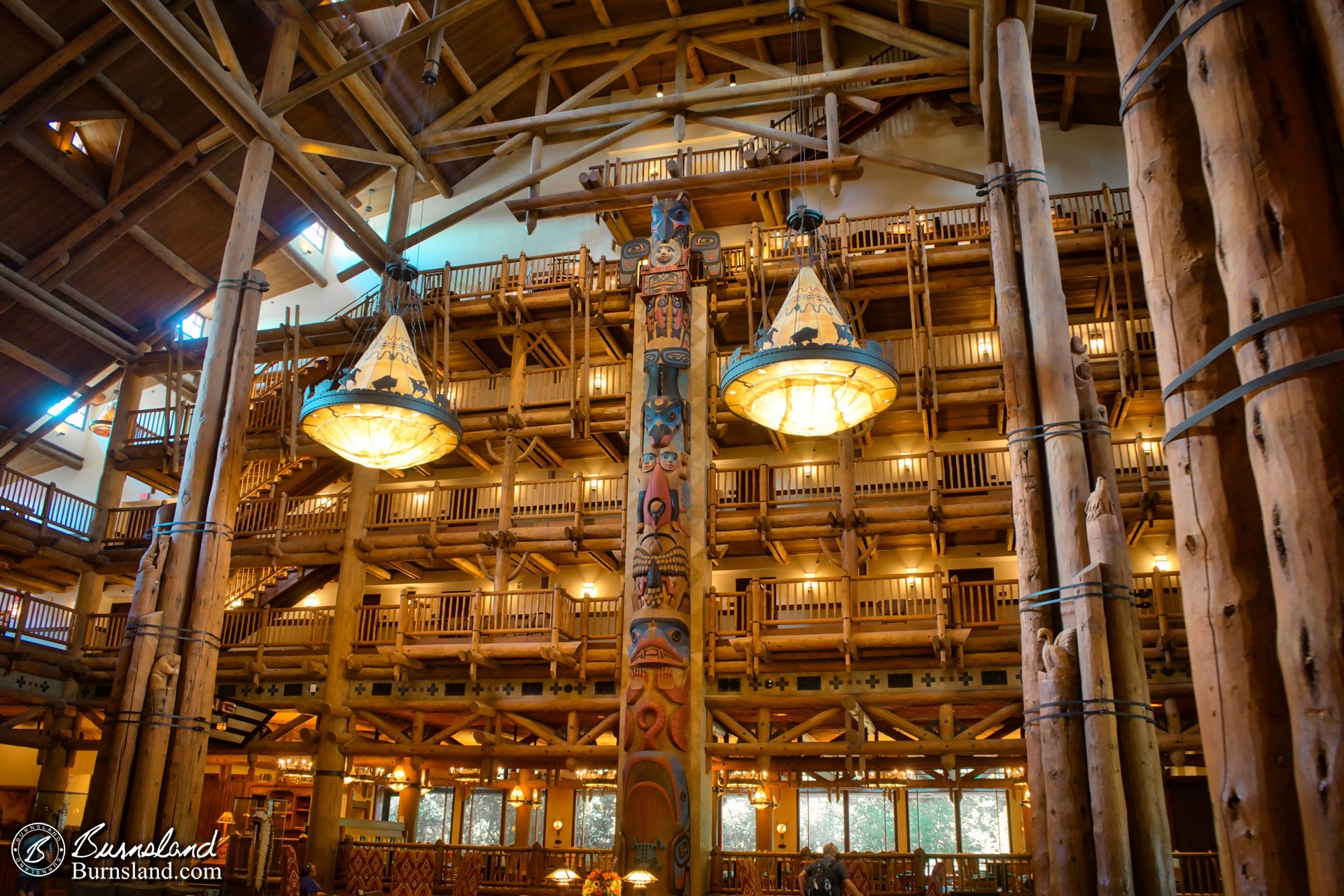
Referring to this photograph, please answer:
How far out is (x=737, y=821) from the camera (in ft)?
84.0

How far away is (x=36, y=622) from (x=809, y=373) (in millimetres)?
18583

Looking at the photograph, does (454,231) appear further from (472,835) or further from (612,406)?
(472,835)

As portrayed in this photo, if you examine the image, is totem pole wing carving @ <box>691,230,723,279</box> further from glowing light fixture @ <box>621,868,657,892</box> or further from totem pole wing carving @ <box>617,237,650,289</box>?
glowing light fixture @ <box>621,868,657,892</box>

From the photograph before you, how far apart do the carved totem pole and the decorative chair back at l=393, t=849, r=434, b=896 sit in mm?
5089

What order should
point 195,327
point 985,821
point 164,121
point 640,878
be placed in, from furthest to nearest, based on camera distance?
point 195,327 < point 985,821 < point 164,121 < point 640,878

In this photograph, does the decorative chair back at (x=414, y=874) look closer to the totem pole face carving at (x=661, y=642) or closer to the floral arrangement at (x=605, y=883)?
the totem pole face carving at (x=661, y=642)

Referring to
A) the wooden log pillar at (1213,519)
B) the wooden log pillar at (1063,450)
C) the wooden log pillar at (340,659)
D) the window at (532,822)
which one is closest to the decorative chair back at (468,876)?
the wooden log pillar at (340,659)

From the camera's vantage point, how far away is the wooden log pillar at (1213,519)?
3.72m

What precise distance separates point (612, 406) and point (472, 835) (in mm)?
12785

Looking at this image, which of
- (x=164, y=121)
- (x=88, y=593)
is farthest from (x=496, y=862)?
(x=164, y=121)

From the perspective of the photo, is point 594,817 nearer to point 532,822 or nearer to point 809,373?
point 532,822

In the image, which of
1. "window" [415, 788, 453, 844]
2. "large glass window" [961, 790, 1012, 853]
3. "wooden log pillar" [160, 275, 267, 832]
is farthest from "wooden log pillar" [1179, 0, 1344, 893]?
"window" [415, 788, 453, 844]

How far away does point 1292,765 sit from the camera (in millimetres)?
3719

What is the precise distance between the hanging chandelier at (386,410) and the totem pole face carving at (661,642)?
2814 millimetres
